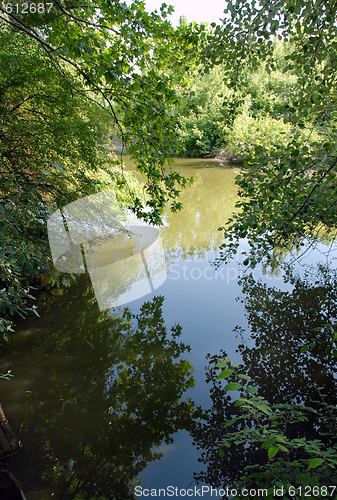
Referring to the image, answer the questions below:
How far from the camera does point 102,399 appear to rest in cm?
350

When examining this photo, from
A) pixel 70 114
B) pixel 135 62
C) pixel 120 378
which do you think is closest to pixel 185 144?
pixel 135 62

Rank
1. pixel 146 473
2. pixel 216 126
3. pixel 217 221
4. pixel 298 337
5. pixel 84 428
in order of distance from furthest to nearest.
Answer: pixel 216 126
pixel 217 221
pixel 298 337
pixel 84 428
pixel 146 473

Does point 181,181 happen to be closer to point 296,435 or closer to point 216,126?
point 296,435

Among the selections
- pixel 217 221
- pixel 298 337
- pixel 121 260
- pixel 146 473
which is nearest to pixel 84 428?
pixel 146 473

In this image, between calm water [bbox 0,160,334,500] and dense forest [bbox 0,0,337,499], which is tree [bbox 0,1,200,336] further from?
calm water [bbox 0,160,334,500]

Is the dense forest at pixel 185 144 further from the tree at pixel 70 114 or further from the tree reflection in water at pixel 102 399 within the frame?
the tree reflection in water at pixel 102 399

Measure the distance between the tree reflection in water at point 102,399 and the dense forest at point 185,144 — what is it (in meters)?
0.22

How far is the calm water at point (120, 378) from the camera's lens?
275 cm

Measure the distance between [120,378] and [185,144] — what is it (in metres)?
2.91

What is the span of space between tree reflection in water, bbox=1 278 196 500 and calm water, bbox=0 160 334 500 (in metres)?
0.01

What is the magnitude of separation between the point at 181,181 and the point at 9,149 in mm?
3144

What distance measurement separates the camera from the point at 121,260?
6160 millimetres

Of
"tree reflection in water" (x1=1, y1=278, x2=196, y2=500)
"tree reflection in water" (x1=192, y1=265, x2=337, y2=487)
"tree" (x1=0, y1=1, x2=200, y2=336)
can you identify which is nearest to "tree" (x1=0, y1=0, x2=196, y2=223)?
"tree" (x1=0, y1=1, x2=200, y2=336)

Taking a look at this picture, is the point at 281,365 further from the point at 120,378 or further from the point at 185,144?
the point at 185,144
